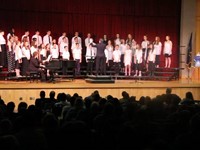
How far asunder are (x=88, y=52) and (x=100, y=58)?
1911mm

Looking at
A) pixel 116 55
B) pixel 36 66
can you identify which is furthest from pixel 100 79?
pixel 116 55

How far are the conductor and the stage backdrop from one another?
2.94 m

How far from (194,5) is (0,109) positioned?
1442 cm

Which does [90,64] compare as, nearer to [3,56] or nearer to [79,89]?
[3,56]

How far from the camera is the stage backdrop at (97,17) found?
663 inches

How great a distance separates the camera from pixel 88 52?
17.0 m

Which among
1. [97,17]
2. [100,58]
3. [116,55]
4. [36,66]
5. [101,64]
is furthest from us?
[97,17]

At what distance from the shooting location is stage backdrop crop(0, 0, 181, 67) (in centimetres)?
1684

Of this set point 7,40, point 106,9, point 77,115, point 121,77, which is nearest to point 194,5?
point 106,9

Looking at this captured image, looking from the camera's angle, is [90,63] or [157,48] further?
[157,48]

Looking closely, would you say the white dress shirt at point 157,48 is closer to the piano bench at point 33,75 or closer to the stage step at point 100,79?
the stage step at point 100,79

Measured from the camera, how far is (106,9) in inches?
720

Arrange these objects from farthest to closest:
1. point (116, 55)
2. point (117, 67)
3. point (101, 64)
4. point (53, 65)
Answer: point (117, 67)
point (116, 55)
point (101, 64)
point (53, 65)

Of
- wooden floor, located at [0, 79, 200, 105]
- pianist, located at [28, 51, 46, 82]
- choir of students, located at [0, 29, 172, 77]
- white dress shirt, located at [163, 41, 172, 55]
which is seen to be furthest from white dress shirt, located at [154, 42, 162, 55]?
pianist, located at [28, 51, 46, 82]
